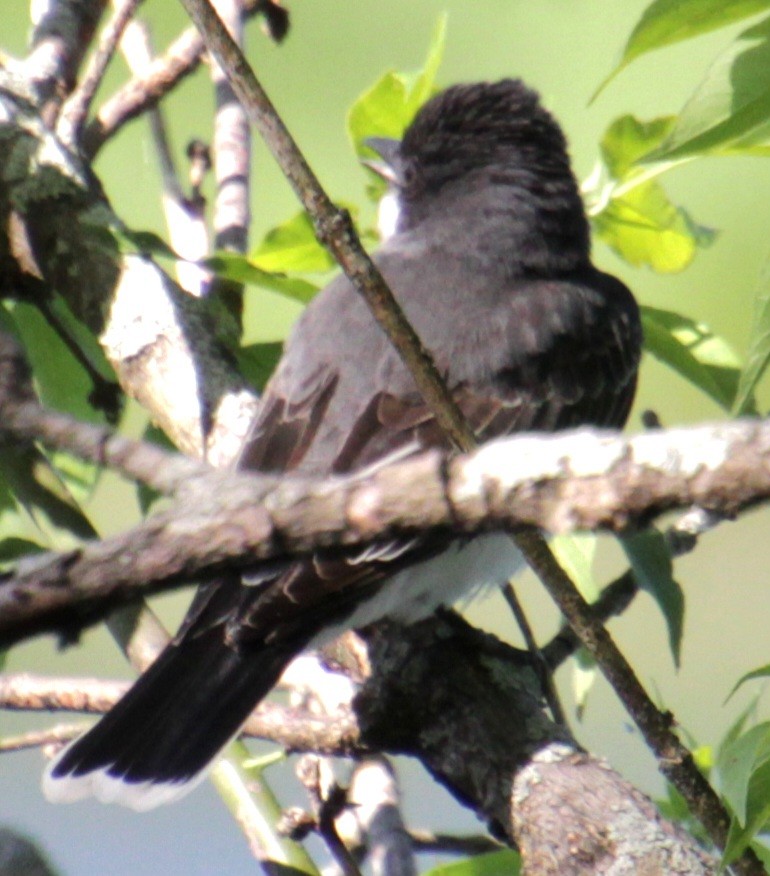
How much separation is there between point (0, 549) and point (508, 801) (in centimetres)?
77

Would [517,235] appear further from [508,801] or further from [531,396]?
[508,801]

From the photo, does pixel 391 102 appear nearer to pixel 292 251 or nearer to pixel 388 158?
pixel 292 251

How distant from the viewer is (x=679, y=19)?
53.1 inches

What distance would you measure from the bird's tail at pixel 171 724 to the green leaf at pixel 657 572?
53 centimetres

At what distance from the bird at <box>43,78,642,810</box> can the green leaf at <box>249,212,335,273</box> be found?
0.24 metres

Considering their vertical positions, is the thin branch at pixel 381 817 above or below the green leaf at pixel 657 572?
below

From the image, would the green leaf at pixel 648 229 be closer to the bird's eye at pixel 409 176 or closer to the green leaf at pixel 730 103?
the bird's eye at pixel 409 176

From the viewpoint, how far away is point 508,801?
1.80 meters

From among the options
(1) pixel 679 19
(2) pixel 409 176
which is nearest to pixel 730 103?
(1) pixel 679 19

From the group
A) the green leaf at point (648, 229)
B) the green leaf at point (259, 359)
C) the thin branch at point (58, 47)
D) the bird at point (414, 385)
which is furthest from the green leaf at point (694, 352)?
the thin branch at point (58, 47)

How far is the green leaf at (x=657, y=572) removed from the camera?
1911 mm

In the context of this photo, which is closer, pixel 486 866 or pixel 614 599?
pixel 486 866

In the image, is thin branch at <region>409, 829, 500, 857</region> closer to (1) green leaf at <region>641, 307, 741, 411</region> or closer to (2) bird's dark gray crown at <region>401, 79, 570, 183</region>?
(1) green leaf at <region>641, 307, 741, 411</region>

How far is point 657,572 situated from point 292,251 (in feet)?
2.56
